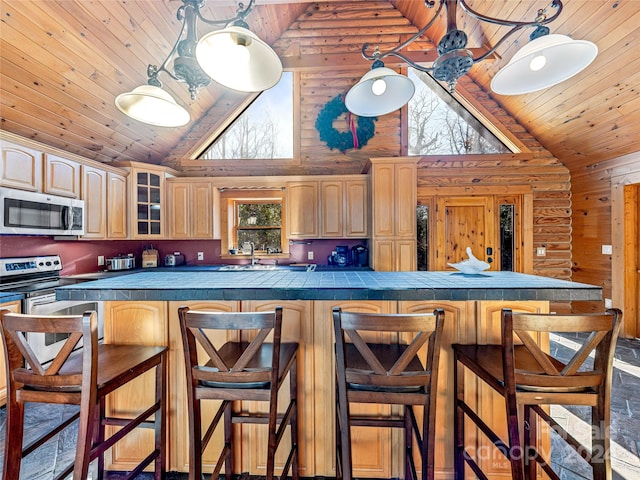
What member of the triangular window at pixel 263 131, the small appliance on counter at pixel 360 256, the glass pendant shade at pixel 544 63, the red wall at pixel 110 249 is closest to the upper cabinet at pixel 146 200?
the red wall at pixel 110 249

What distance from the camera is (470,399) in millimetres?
1617

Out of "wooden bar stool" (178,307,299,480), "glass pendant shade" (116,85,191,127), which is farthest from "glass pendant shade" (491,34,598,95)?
"glass pendant shade" (116,85,191,127)

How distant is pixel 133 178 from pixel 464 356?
414 cm

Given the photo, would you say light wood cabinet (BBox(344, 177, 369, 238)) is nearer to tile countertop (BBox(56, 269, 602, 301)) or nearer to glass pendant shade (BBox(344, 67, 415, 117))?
glass pendant shade (BBox(344, 67, 415, 117))

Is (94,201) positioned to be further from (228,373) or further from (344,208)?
(228,373)

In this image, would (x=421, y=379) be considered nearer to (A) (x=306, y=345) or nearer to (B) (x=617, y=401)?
(A) (x=306, y=345)

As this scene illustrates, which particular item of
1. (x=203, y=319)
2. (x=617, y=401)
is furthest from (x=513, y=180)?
(x=203, y=319)

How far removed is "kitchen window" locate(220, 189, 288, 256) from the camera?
4.15 meters

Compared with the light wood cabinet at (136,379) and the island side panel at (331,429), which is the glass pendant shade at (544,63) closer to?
the island side panel at (331,429)

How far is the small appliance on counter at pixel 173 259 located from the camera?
13.3 ft

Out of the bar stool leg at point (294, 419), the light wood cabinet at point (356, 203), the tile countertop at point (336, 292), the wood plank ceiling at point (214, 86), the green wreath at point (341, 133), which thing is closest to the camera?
the tile countertop at point (336, 292)

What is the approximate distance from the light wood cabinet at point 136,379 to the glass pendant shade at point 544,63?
231 centimetres

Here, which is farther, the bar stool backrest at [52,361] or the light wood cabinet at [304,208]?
the light wood cabinet at [304,208]

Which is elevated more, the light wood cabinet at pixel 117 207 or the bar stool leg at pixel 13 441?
the light wood cabinet at pixel 117 207
